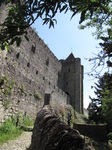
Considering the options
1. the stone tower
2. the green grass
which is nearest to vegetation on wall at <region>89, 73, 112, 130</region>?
the stone tower

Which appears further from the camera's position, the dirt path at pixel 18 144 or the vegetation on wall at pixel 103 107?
the vegetation on wall at pixel 103 107

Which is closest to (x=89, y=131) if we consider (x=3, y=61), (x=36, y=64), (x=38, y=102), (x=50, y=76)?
(x=38, y=102)

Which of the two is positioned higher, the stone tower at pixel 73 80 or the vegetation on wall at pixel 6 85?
the stone tower at pixel 73 80

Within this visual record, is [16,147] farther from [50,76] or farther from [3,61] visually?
[50,76]

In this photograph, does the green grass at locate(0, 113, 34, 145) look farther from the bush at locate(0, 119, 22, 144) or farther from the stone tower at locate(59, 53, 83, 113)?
the stone tower at locate(59, 53, 83, 113)

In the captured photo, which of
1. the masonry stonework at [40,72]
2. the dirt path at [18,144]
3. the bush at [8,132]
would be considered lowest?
the dirt path at [18,144]

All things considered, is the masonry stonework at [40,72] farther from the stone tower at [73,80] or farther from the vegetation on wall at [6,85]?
the vegetation on wall at [6,85]

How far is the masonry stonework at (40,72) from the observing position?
1029cm

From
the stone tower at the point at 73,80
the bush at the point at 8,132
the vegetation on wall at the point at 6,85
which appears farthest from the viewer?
the stone tower at the point at 73,80

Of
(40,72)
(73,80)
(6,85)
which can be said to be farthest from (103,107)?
(73,80)

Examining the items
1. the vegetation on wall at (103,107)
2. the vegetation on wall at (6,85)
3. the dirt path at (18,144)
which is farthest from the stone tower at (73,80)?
the dirt path at (18,144)

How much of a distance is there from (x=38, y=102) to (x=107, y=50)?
7.49m

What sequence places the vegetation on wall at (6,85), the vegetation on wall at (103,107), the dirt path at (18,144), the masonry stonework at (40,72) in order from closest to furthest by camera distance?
the dirt path at (18,144) < the vegetation on wall at (6,85) < the masonry stonework at (40,72) < the vegetation on wall at (103,107)

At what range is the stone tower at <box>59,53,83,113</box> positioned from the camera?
88.3 ft
